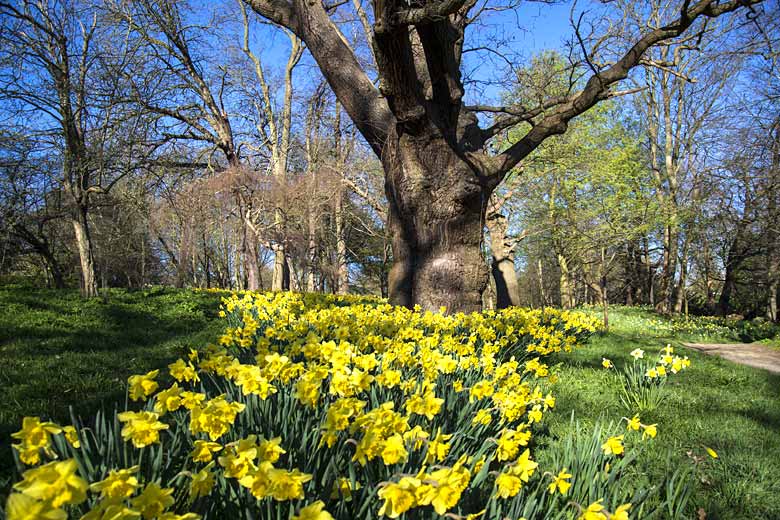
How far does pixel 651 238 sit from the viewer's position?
63.5 feet

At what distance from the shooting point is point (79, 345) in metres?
4.77

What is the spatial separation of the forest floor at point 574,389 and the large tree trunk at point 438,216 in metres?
1.53

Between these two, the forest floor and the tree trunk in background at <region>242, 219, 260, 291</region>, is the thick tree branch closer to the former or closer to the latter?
the forest floor

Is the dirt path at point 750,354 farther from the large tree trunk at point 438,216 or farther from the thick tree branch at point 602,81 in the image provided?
the thick tree branch at point 602,81

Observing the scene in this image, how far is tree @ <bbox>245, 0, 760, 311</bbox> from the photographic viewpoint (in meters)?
5.16

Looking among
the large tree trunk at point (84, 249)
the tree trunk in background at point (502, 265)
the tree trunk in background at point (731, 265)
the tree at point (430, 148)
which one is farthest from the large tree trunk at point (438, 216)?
the tree trunk in background at point (731, 265)

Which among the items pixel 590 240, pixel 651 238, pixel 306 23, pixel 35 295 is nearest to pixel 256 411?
pixel 306 23

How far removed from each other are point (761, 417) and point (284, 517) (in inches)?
149

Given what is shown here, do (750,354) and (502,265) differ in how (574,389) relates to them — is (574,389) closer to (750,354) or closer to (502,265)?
(750,354)

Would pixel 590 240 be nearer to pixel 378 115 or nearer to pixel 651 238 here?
pixel 651 238

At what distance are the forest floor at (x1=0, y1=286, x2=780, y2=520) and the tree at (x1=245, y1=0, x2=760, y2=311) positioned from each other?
70.4 inches

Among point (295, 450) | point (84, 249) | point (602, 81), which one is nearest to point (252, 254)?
point (84, 249)

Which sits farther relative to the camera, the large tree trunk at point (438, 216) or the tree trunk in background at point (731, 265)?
the tree trunk in background at point (731, 265)

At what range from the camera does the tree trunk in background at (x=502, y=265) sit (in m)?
12.7
